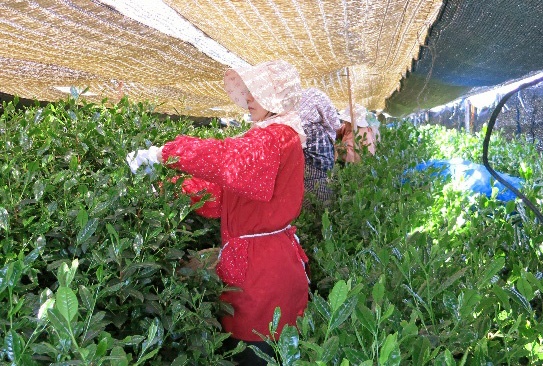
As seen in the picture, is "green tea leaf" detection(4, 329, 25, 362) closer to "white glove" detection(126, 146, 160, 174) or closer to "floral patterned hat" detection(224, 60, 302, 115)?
"white glove" detection(126, 146, 160, 174)

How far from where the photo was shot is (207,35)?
370cm

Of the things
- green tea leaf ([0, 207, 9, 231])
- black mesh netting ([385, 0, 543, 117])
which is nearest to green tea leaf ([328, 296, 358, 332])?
green tea leaf ([0, 207, 9, 231])

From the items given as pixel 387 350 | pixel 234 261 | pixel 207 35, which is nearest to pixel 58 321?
pixel 387 350

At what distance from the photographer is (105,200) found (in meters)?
1.57

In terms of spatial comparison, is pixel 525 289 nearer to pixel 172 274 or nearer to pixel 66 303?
pixel 66 303

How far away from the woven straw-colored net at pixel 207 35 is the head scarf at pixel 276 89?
19.8 inches

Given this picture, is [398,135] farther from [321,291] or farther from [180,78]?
[321,291]

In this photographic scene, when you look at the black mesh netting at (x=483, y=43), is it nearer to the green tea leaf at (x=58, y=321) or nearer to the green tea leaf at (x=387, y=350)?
the green tea leaf at (x=387, y=350)

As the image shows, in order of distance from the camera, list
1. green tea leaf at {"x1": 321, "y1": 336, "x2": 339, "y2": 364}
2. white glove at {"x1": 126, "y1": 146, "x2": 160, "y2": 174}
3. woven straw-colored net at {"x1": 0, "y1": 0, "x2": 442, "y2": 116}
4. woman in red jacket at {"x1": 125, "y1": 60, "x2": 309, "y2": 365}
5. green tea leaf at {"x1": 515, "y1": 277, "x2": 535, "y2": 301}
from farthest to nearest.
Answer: woven straw-colored net at {"x1": 0, "y1": 0, "x2": 442, "y2": 116} → woman in red jacket at {"x1": 125, "y1": 60, "x2": 309, "y2": 365} → white glove at {"x1": 126, "y1": 146, "x2": 160, "y2": 174} → green tea leaf at {"x1": 515, "y1": 277, "x2": 535, "y2": 301} → green tea leaf at {"x1": 321, "y1": 336, "x2": 339, "y2": 364}

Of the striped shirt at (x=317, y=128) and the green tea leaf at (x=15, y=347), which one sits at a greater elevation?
the green tea leaf at (x=15, y=347)

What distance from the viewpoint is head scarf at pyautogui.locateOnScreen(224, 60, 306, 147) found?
220 cm

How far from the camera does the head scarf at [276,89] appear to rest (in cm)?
220

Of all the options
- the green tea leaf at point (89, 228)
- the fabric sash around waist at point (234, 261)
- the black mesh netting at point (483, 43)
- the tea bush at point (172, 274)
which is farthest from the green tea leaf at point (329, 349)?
the black mesh netting at point (483, 43)

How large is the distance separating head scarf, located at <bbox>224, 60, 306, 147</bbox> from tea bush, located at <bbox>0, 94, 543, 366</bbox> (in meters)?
0.49
